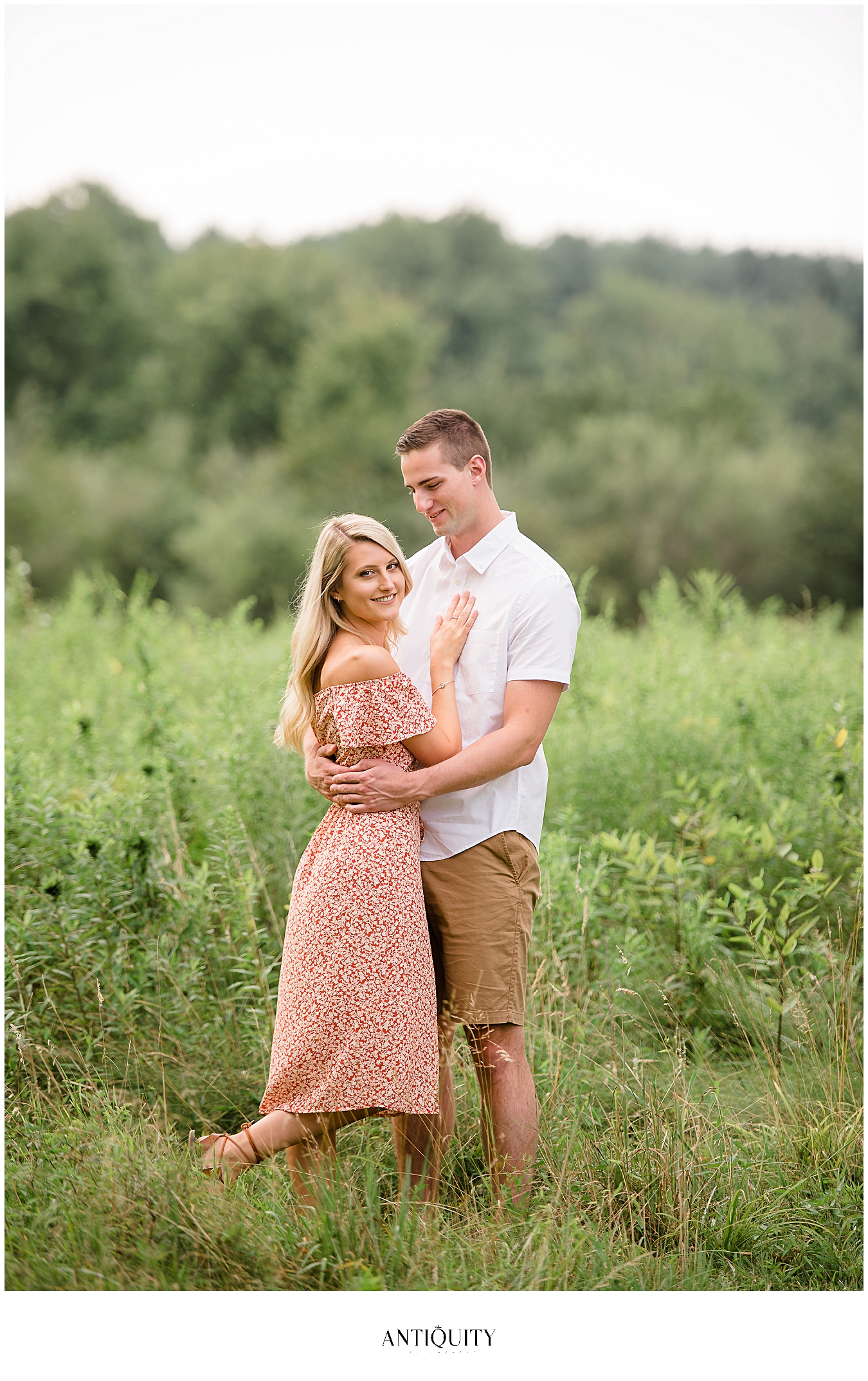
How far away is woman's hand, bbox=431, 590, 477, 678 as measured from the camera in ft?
9.34

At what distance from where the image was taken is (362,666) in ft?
9.05

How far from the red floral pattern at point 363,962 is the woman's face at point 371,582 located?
22cm

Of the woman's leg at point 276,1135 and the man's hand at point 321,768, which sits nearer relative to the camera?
the woman's leg at point 276,1135

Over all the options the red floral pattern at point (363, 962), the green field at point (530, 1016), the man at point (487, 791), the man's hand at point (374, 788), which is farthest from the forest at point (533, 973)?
the man's hand at point (374, 788)

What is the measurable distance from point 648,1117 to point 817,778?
2.40 metres

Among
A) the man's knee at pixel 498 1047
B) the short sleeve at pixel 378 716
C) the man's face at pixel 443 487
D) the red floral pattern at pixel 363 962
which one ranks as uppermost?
the man's face at pixel 443 487

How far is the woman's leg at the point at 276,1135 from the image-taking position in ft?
8.83

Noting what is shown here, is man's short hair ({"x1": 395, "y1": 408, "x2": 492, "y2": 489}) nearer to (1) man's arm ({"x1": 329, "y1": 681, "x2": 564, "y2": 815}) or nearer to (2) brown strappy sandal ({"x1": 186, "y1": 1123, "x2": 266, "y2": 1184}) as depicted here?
(1) man's arm ({"x1": 329, "y1": 681, "x2": 564, "y2": 815})

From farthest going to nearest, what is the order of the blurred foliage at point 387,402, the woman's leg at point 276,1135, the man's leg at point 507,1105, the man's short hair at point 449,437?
the blurred foliage at point 387,402, the man's short hair at point 449,437, the man's leg at point 507,1105, the woman's leg at point 276,1135

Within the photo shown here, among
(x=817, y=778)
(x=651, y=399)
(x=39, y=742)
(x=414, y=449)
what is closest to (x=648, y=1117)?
(x=414, y=449)

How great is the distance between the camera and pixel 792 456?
926 inches

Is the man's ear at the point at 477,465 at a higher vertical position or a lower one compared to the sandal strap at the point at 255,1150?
higher

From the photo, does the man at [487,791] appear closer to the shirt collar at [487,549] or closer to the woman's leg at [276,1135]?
the shirt collar at [487,549]

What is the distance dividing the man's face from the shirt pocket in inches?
13.7
